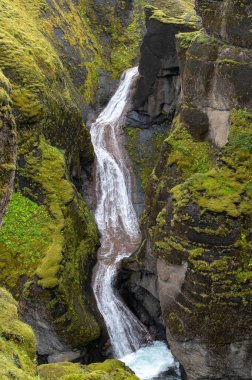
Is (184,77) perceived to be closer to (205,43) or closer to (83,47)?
(205,43)

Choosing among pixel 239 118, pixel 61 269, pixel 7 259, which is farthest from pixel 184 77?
pixel 7 259

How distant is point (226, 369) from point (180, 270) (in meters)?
4.55

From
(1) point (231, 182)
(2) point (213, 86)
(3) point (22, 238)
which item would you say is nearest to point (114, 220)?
(3) point (22, 238)

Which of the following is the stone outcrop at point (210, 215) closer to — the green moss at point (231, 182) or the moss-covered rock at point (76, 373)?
the green moss at point (231, 182)

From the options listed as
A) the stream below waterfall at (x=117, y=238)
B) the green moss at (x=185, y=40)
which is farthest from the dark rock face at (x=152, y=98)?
the green moss at (x=185, y=40)

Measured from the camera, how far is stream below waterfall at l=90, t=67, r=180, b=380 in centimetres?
2320

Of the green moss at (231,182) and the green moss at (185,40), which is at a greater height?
the green moss at (185,40)

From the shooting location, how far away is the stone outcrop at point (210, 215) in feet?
59.8

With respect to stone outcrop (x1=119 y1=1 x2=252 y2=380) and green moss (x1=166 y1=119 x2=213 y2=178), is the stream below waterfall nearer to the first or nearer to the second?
stone outcrop (x1=119 y1=1 x2=252 y2=380)

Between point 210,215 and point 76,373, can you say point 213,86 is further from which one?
point 76,373

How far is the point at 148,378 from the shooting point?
849 inches

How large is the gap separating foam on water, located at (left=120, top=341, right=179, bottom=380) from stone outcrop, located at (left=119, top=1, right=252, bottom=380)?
2.76 metres

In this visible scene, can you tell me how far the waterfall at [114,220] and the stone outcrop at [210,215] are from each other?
480cm

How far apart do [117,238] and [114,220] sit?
6.05 feet
